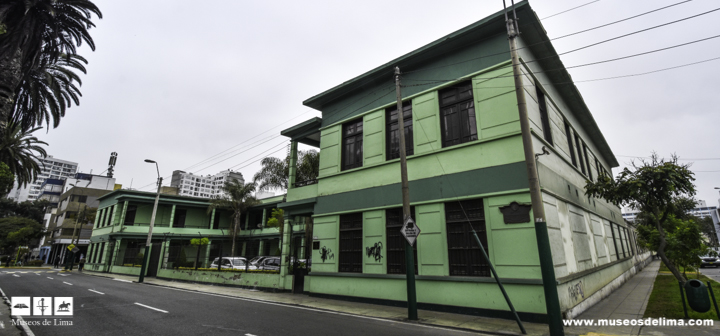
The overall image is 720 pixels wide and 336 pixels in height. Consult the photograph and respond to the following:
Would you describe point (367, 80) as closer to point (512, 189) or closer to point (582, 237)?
point (512, 189)

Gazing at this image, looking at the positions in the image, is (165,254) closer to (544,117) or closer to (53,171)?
(544,117)

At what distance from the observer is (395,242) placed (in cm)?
1129

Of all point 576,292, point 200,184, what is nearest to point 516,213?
point 576,292

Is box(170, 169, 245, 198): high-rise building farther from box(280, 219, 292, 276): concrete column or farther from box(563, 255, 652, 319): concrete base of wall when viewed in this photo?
box(563, 255, 652, 319): concrete base of wall

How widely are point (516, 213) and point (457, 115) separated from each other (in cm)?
393

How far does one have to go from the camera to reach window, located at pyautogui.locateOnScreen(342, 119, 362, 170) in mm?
13867

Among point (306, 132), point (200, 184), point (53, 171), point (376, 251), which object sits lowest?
point (376, 251)

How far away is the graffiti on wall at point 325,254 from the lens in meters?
13.0

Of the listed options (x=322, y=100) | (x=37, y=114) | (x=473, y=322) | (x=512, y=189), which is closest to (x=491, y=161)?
(x=512, y=189)

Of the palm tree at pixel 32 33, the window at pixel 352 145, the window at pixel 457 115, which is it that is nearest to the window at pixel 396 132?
the window at pixel 457 115

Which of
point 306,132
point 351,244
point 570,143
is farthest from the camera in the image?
point 306,132

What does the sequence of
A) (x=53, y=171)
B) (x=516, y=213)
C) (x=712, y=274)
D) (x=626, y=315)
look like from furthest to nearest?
(x=53, y=171), (x=712, y=274), (x=516, y=213), (x=626, y=315)

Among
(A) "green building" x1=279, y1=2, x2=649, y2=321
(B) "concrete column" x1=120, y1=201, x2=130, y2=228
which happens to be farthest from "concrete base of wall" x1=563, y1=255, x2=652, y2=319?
(B) "concrete column" x1=120, y1=201, x2=130, y2=228

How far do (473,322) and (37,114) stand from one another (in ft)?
78.2
